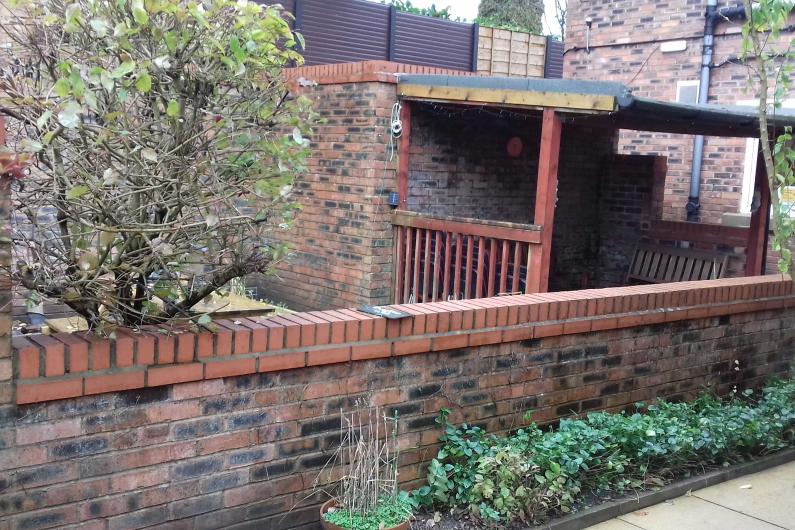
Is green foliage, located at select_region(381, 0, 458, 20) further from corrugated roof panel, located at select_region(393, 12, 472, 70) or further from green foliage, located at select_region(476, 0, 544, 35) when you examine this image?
green foliage, located at select_region(476, 0, 544, 35)

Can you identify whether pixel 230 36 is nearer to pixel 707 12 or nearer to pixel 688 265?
pixel 688 265

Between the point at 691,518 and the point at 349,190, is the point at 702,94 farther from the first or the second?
the point at 691,518

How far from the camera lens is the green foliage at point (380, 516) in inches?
147

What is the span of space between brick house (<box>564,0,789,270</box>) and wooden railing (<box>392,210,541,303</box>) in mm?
4419

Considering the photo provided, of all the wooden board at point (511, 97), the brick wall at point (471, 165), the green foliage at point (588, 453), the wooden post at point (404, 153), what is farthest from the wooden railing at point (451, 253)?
the green foliage at point (588, 453)

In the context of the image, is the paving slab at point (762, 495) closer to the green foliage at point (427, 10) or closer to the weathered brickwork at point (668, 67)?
the weathered brickwork at point (668, 67)

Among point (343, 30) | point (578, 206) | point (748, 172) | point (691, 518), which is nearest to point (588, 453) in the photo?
point (691, 518)

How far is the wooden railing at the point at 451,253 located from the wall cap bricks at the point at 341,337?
129 centimetres

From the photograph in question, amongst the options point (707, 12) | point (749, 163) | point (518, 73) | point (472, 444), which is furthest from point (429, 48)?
point (472, 444)

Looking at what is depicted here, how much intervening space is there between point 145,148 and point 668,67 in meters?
10.9

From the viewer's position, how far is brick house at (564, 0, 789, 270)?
11602mm

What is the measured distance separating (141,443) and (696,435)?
3480 mm

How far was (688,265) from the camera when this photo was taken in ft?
34.6

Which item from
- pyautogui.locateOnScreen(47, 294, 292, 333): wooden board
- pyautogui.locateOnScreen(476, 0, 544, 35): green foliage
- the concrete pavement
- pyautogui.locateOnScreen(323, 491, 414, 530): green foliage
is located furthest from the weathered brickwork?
pyautogui.locateOnScreen(323, 491, 414, 530): green foliage
